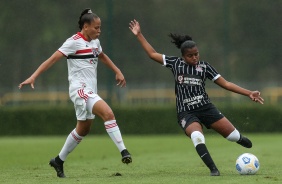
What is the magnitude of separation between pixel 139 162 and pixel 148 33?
9.66 m

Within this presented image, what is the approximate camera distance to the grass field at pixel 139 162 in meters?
8.85

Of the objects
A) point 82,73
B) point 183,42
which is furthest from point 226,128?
point 82,73

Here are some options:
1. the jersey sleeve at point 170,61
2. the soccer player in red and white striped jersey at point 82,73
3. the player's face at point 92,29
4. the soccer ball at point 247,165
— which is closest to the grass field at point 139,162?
the soccer ball at point 247,165

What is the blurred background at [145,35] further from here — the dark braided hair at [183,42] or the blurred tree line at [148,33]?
the dark braided hair at [183,42]

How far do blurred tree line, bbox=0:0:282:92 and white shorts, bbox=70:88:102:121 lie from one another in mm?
11705

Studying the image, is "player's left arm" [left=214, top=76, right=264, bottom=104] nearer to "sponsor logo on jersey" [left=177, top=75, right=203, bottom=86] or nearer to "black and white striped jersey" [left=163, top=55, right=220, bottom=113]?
"black and white striped jersey" [left=163, top=55, right=220, bottom=113]

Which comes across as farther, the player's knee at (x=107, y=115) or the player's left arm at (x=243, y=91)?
the player's left arm at (x=243, y=91)

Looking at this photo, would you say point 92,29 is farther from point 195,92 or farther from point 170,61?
point 195,92

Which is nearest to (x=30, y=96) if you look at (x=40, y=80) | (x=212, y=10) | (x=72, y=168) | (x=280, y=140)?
(x=40, y=80)

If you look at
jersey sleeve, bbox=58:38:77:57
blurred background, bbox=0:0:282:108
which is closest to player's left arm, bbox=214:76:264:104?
jersey sleeve, bbox=58:38:77:57

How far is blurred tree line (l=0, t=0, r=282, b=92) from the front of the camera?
21.5 meters

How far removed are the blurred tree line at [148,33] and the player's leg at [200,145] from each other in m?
12.0

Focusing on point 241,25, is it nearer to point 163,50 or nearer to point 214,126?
point 163,50

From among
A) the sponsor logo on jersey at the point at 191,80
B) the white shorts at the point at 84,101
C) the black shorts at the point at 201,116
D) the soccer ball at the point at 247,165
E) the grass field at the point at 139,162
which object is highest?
the sponsor logo on jersey at the point at 191,80
